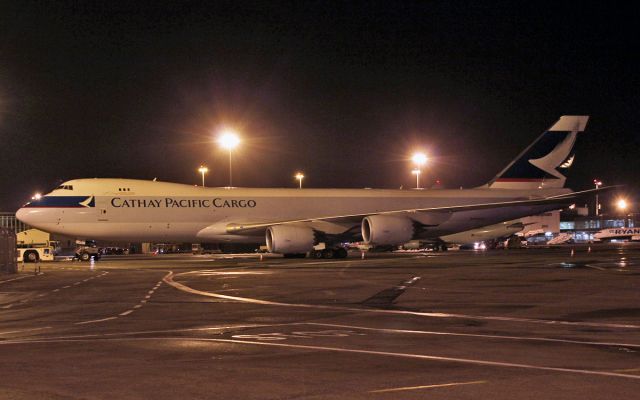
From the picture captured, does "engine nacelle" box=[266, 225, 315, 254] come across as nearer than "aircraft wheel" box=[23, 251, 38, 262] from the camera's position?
Yes

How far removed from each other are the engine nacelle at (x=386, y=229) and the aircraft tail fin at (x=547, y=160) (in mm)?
11131

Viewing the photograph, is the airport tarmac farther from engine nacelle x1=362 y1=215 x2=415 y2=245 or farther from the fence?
engine nacelle x1=362 y1=215 x2=415 y2=245

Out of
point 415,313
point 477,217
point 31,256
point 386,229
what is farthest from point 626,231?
point 415,313

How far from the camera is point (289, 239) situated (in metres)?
42.5

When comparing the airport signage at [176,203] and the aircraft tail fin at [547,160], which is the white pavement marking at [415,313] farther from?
the aircraft tail fin at [547,160]

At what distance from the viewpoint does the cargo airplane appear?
4309 cm

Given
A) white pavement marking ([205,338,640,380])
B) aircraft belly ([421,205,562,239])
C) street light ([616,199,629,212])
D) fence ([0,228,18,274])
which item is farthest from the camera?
street light ([616,199,629,212])

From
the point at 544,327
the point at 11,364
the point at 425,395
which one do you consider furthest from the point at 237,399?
the point at 544,327

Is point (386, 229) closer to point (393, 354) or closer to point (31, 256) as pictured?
point (31, 256)

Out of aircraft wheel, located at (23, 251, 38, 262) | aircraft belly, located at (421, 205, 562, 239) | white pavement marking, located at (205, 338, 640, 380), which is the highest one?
aircraft belly, located at (421, 205, 562, 239)

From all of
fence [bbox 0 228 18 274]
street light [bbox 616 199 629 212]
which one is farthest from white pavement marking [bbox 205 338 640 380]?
street light [bbox 616 199 629 212]

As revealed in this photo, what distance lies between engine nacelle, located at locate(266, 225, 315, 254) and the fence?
13.8m

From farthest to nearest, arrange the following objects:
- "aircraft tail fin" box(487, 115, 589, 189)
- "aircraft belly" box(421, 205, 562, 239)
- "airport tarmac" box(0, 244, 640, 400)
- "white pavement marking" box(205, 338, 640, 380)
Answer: "aircraft tail fin" box(487, 115, 589, 189)
"aircraft belly" box(421, 205, 562, 239)
"white pavement marking" box(205, 338, 640, 380)
"airport tarmac" box(0, 244, 640, 400)

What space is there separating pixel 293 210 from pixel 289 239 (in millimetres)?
5006
